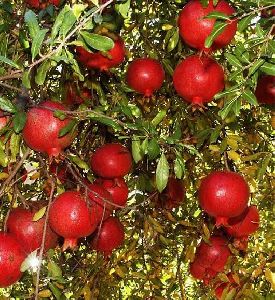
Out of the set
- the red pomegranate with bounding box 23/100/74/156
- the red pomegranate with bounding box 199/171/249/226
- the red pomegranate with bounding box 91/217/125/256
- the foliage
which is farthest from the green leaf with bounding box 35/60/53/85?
the red pomegranate with bounding box 91/217/125/256

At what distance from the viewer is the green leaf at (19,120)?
53.2 inches

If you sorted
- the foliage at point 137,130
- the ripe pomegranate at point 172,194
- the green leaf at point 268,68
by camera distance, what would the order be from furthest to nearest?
the ripe pomegranate at point 172,194 < the foliage at point 137,130 < the green leaf at point 268,68

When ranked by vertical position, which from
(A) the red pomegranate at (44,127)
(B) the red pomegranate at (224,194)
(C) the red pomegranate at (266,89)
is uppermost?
(A) the red pomegranate at (44,127)

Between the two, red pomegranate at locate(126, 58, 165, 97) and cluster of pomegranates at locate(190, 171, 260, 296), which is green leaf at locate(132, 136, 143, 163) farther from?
red pomegranate at locate(126, 58, 165, 97)

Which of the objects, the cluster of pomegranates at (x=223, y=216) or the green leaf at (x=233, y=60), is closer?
the green leaf at (x=233, y=60)

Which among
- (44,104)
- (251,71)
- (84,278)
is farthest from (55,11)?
(84,278)

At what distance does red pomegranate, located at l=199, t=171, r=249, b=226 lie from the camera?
1659 millimetres

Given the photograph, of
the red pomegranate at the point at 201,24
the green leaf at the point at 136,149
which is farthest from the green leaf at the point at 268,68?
the green leaf at the point at 136,149

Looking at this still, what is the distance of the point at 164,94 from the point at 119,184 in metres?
0.69

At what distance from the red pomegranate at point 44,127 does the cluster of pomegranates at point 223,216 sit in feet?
1.62

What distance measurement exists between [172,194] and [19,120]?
3.72 feet

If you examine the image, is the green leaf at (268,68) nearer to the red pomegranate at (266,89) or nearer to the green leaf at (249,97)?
Answer: the green leaf at (249,97)

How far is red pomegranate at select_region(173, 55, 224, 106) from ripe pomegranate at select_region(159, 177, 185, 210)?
748 millimetres

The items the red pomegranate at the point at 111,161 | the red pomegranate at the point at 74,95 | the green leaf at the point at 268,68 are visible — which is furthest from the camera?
the red pomegranate at the point at 74,95
